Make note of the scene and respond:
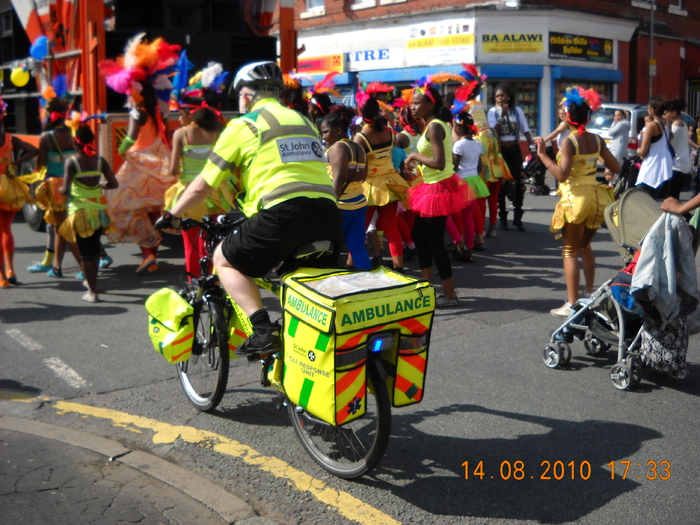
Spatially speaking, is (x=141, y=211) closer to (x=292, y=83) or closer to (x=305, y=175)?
(x=292, y=83)

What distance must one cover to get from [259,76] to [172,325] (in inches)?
60.1

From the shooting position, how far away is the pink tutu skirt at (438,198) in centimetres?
687

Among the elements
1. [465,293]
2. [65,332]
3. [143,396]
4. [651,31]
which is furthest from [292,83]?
[651,31]


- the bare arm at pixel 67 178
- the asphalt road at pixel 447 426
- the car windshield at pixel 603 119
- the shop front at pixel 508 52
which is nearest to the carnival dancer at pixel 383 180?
the asphalt road at pixel 447 426

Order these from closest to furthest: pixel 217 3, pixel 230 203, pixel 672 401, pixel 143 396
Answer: pixel 672 401 → pixel 143 396 → pixel 230 203 → pixel 217 3

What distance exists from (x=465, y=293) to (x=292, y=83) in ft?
9.35

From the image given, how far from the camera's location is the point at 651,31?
26.6m

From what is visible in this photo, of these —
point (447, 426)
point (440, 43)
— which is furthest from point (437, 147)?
point (440, 43)

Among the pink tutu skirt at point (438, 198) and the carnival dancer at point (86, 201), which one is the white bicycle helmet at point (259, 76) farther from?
the carnival dancer at point (86, 201)

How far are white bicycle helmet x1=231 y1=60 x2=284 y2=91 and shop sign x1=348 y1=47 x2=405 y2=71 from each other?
21679mm

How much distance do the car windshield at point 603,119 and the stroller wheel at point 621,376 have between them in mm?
14099

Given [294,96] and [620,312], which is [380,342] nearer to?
[620,312]

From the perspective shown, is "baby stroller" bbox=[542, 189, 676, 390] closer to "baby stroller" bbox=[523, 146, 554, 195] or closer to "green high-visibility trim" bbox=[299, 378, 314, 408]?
"green high-visibility trim" bbox=[299, 378, 314, 408]

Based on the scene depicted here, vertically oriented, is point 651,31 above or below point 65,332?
above
